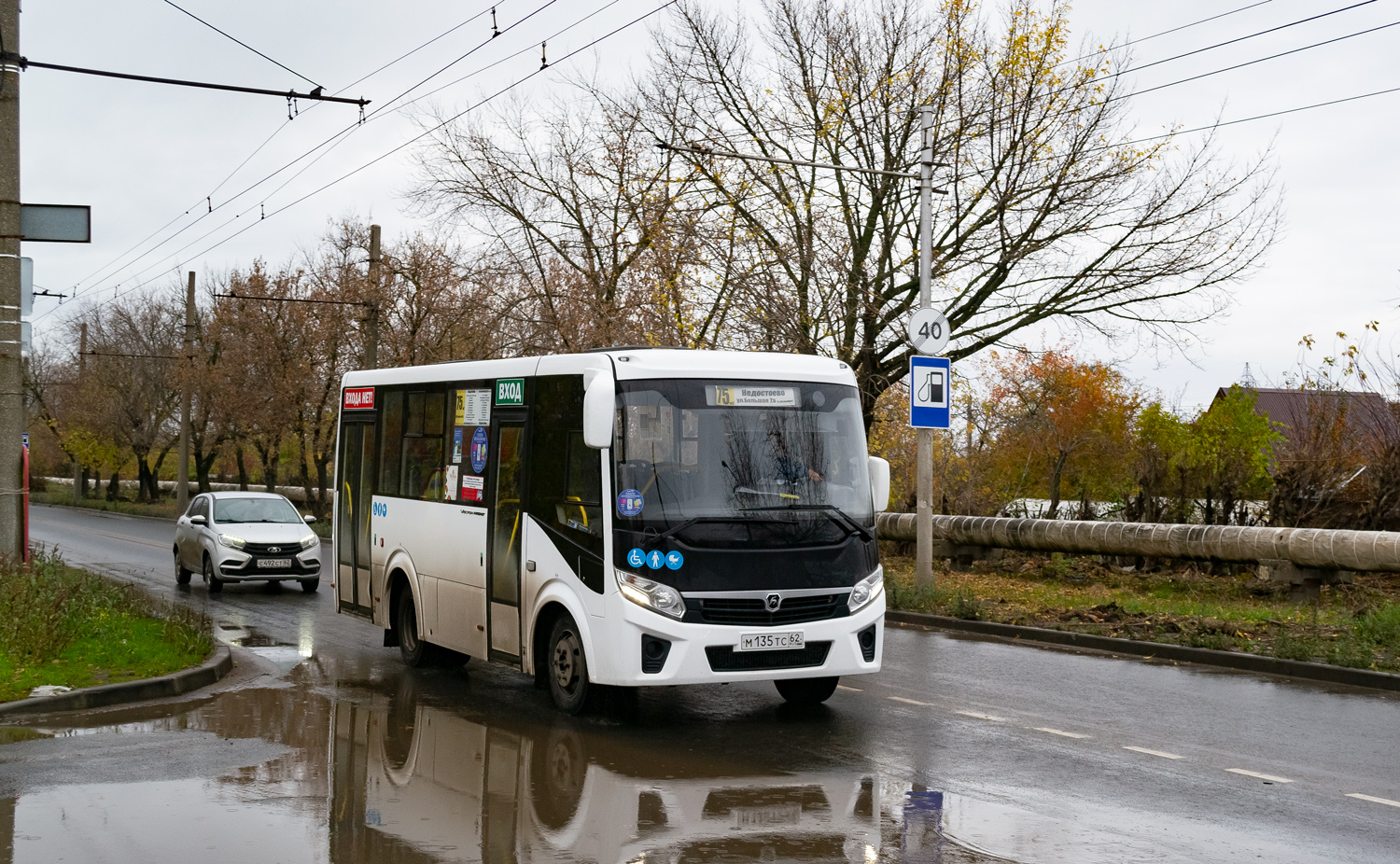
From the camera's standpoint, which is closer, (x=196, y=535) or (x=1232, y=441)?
(x=196, y=535)

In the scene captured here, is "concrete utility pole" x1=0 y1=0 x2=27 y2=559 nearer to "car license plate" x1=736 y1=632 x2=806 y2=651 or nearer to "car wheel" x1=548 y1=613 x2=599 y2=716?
"car wheel" x1=548 y1=613 x2=599 y2=716

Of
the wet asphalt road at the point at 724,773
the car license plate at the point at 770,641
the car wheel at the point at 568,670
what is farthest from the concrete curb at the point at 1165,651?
the car wheel at the point at 568,670

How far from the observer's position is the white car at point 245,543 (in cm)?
2053

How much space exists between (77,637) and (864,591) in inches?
292

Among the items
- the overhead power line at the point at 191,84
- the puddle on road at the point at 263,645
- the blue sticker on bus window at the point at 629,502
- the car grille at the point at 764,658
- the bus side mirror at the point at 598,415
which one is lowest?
→ the puddle on road at the point at 263,645

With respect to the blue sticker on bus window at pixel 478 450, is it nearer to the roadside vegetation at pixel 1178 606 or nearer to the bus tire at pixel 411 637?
the bus tire at pixel 411 637

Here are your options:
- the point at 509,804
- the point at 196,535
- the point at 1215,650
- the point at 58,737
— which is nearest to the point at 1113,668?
the point at 1215,650

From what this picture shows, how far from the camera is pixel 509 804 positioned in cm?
727

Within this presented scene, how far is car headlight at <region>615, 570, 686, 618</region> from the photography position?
9062mm

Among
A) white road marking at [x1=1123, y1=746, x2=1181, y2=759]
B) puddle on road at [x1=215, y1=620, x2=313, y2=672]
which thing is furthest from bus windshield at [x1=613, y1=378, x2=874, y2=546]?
puddle on road at [x1=215, y1=620, x2=313, y2=672]

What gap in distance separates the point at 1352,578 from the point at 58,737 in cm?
1607

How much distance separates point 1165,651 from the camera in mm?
13633

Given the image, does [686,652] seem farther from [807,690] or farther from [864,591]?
[807,690]

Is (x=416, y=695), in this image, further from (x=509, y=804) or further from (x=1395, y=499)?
(x=1395, y=499)
